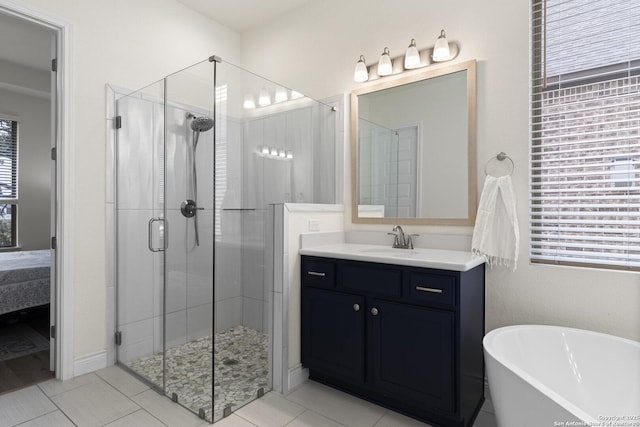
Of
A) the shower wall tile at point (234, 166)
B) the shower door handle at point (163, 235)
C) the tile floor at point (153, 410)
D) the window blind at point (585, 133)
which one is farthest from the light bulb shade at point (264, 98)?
the tile floor at point (153, 410)

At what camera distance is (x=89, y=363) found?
246cm

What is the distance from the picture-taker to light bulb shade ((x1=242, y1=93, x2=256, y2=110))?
214 centimetres

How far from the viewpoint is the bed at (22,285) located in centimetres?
301

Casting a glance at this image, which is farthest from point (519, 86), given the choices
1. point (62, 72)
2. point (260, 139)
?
point (62, 72)

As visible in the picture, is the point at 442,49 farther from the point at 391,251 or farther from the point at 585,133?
the point at 391,251

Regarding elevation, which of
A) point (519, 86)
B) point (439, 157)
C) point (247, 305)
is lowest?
point (247, 305)

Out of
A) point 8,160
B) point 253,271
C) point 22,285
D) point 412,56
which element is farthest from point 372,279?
point 8,160

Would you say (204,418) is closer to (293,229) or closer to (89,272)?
(293,229)

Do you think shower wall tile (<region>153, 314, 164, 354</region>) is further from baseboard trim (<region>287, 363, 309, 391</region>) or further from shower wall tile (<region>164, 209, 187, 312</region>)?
baseboard trim (<region>287, 363, 309, 391</region>)

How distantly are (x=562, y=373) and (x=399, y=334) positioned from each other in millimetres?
786

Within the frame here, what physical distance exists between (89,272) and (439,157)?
102 inches

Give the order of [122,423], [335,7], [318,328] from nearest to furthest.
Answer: [122,423] → [318,328] → [335,7]

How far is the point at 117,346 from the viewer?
103 inches

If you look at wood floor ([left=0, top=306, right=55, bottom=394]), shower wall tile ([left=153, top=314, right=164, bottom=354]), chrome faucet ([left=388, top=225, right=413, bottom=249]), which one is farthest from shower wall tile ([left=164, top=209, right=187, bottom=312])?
chrome faucet ([left=388, top=225, right=413, bottom=249])
